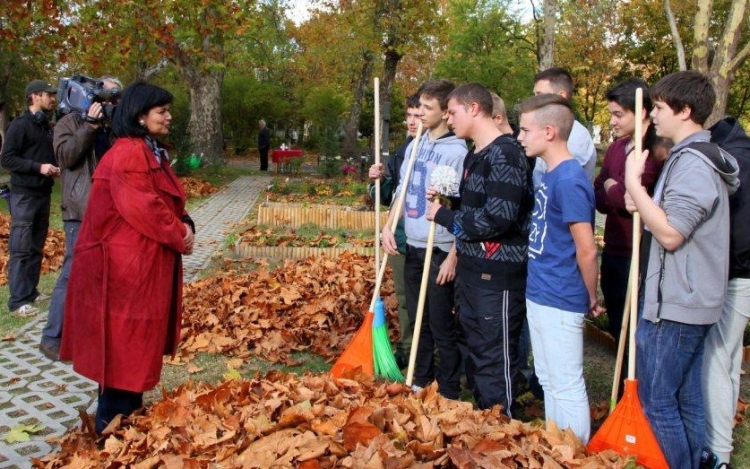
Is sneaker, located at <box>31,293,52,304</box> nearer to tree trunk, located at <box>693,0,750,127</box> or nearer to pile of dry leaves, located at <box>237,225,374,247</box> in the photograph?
pile of dry leaves, located at <box>237,225,374,247</box>

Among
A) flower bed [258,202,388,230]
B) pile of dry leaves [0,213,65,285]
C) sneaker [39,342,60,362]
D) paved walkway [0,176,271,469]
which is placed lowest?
A: paved walkway [0,176,271,469]

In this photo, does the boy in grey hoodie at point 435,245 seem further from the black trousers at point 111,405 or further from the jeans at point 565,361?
the black trousers at point 111,405

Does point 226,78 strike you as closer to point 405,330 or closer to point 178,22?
point 178,22

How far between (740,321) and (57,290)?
183 inches

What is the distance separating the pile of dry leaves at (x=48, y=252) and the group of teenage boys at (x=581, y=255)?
5.76m

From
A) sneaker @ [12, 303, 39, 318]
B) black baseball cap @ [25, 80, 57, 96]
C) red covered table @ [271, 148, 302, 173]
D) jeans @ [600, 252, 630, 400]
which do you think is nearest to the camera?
jeans @ [600, 252, 630, 400]

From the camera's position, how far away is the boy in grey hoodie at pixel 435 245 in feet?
13.8

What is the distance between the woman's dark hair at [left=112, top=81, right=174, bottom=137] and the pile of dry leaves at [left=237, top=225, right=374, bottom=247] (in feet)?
17.9

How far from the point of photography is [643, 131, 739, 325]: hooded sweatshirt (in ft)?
9.44

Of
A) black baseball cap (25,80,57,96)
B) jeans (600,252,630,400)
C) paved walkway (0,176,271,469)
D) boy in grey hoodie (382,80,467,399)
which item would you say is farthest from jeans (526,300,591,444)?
black baseball cap (25,80,57,96)

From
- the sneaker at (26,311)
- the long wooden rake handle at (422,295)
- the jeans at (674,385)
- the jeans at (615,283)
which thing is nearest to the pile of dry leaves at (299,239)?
the sneaker at (26,311)

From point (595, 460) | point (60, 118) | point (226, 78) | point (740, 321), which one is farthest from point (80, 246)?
point (226, 78)

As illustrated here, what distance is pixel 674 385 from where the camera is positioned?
311 cm

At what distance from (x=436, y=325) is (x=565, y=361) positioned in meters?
1.10
